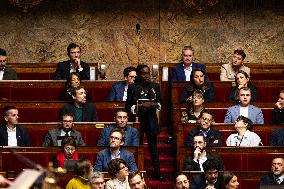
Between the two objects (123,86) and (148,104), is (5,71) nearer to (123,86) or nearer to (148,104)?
(123,86)

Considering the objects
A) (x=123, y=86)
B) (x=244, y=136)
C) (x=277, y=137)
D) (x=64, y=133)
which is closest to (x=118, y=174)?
(x=64, y=133)

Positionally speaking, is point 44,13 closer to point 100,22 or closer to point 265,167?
point 100,22

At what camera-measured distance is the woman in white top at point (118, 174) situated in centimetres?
671

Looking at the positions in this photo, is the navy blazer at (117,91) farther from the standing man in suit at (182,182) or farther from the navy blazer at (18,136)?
the standing man in suit at (182,182)

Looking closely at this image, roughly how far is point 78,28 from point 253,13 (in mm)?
1807

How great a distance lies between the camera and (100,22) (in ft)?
32.9

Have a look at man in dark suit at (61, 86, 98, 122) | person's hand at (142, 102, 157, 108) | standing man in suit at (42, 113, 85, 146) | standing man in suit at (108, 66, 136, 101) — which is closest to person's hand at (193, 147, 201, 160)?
person's hand at (142, 102, 157, 108)

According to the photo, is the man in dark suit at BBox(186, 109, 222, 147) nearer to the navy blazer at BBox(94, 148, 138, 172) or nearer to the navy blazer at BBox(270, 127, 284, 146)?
the navy blazer at BBox(270, 127, 284, 146)

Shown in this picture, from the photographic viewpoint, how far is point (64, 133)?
→ 25.2ft

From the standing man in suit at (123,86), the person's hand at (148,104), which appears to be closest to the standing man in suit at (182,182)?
the person's hand at (148,104)

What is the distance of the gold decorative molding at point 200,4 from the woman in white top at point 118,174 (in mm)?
3598

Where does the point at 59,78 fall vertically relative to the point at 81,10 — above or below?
below

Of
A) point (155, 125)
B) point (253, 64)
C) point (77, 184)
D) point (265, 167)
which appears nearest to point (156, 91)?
point (155, 125)

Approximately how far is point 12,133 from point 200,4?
309 cm
